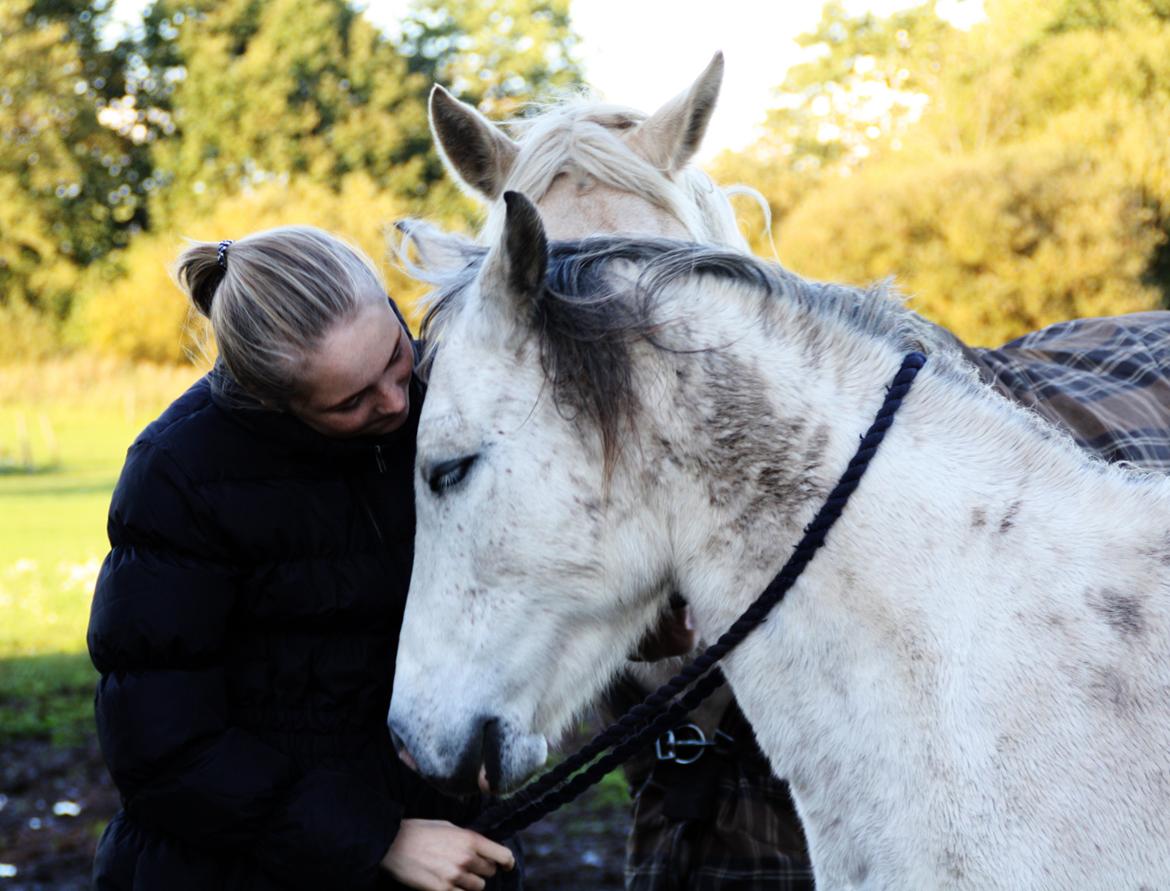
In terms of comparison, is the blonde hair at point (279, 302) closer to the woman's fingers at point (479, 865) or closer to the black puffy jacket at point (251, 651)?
the black puffy jacket at point (251, 651)

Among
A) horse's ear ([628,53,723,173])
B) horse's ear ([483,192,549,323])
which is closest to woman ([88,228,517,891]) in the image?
horse's ear ([483,192,549,323])

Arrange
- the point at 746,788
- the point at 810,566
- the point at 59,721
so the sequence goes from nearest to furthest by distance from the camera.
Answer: the point at 810,566 < the point at 746,788 < the point at 59,721

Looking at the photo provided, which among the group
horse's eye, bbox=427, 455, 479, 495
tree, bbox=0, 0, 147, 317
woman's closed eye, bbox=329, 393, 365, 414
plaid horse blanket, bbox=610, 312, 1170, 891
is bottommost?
tree, bbox=0, 0, 147, 317

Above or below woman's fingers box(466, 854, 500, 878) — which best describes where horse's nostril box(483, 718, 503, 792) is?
above

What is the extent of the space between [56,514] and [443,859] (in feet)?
52.3

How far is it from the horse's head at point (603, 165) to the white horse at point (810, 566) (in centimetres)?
129

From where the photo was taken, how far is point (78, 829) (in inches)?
231

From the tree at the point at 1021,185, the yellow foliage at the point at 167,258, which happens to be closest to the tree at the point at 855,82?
the tree at the point at 1021,185

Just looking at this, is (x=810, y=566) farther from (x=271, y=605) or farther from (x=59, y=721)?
(x=59, y=721)

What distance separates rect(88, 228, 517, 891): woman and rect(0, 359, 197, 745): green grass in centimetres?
591

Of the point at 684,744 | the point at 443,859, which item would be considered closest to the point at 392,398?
the point at 443,859

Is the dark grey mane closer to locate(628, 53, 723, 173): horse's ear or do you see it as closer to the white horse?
the white horse

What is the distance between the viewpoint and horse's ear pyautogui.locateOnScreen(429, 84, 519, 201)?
353 cm

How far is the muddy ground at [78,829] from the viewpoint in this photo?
5332mm
